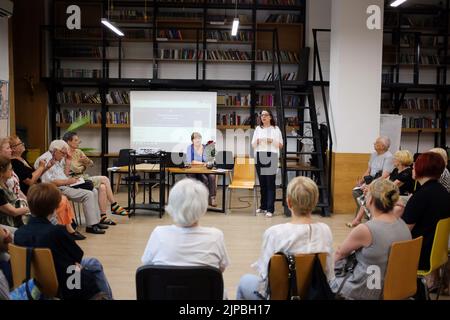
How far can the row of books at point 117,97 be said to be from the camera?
10312 millimetres

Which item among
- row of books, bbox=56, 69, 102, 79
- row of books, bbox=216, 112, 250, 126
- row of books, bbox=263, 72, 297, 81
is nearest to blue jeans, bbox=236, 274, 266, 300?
row of books, bbox=216, 112, 250, 126

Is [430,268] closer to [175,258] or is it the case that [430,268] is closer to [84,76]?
[175,258]

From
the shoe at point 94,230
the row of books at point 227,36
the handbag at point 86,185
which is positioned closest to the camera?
the shoe at point 94,230

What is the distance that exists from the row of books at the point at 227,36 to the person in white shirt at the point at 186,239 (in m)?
8.07

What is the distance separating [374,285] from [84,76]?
8745 millimetres

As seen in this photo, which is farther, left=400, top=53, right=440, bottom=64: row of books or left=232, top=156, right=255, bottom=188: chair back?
left=400, top=53, right=440, bottom=64: row of books

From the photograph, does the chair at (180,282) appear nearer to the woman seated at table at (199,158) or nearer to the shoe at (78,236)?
the shoe at (78,236)

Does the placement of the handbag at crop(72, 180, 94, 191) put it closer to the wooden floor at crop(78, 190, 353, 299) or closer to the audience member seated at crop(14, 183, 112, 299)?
the wooden floor at crop(78, 190, 353, 299)

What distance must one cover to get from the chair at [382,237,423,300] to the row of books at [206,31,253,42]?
816 cm

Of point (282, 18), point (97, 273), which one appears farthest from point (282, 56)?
point (97, 273)

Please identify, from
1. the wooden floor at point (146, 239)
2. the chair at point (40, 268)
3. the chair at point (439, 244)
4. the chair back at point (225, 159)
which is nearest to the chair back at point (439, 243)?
the chair at point (439, 244)

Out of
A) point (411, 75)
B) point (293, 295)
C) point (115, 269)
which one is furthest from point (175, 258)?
point (411, 75)

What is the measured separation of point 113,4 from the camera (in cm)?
1027

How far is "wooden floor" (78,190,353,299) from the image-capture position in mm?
4211
